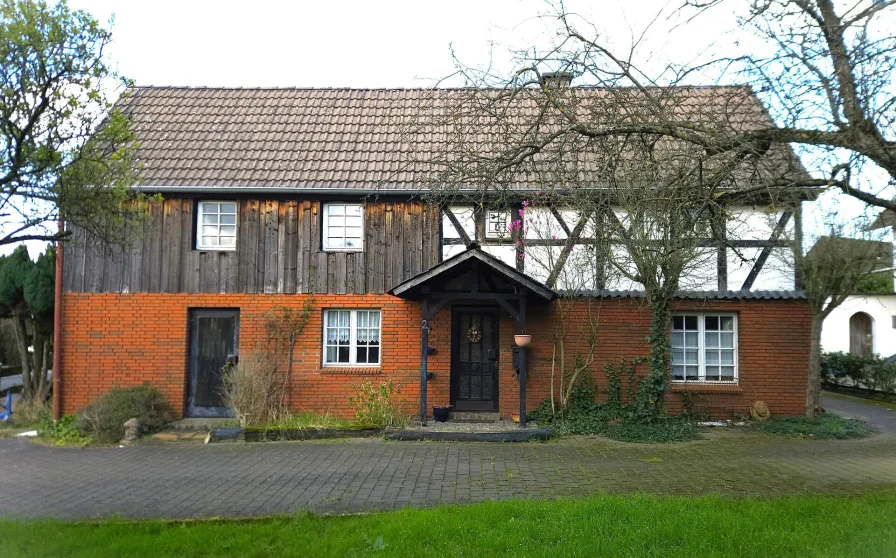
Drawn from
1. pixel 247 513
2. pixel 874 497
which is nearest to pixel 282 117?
pixel 247 513

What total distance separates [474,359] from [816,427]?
6436 millimetres

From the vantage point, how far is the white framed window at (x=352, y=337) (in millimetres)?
13062

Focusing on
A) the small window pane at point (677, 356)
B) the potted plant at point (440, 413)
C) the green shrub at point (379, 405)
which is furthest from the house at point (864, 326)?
the green shrub at point (379, 405)

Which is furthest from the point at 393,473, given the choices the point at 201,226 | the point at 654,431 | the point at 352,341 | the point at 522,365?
the point at 201,226

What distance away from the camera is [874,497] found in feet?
24.0

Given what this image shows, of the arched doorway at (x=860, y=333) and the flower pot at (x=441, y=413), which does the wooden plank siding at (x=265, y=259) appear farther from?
the arched doorway at (x=860, y=333)

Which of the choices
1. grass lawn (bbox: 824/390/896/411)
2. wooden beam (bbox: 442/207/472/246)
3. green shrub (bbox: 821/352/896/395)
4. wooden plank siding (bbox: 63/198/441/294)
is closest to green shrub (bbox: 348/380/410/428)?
wooden plank siding (bbox: 63/198/441/294)

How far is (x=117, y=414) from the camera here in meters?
11.8

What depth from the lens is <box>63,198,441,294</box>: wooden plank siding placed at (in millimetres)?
12906

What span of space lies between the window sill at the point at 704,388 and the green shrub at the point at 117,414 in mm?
10038

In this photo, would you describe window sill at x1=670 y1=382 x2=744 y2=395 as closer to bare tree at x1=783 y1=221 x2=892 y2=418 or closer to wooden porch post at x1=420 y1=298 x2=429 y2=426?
bare tree at x1=783 y1=221 x2=892 y2=418

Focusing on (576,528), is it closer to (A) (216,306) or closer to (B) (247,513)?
(B) (247,513)

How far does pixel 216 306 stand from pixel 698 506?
31.8ft

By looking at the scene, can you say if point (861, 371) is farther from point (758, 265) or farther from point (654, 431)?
point (654, 431)
